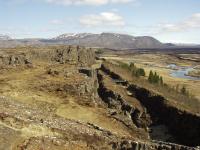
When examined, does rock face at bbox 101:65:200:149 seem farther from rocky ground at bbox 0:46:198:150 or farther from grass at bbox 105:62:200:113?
grass at bbox 105:62:200:113

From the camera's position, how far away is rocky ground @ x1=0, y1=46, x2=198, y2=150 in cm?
3941

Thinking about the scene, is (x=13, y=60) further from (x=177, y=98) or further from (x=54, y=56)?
(x=177, y=98)

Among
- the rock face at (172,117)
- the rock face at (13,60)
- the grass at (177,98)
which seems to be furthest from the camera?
the rock face at (13,60)

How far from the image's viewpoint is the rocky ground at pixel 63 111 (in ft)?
129

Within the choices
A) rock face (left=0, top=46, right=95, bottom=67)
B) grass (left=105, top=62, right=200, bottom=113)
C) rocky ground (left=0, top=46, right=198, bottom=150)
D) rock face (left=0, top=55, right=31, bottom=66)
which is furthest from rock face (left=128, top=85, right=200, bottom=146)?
rock face (left=0, top=46, right=95, bottom=67)

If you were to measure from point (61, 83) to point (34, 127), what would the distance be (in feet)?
150

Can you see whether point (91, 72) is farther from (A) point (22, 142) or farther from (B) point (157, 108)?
(A) point (22, 142)

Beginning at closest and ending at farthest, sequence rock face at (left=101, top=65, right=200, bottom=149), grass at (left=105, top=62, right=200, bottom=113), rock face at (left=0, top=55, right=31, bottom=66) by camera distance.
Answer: rock face at (left=101, top=65, right=200, bottom=149) < grass at (left=105, top=62, right=200, bottom=113) < rock face at (left=0, top=55, right=31, bottom=66)

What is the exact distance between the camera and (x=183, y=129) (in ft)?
229

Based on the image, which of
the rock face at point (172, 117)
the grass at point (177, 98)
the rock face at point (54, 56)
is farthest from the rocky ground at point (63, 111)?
the grass at point (177, 98)

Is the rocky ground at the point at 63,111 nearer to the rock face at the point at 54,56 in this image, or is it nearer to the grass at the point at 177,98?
the rock face at the point at 54,56

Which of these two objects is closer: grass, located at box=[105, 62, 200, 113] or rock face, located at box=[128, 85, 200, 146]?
rock face, located at box=[128, 85, 200, 146]

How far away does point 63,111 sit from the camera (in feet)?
220

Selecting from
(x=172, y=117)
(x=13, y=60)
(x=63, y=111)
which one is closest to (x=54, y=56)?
(x=13, y=60)
